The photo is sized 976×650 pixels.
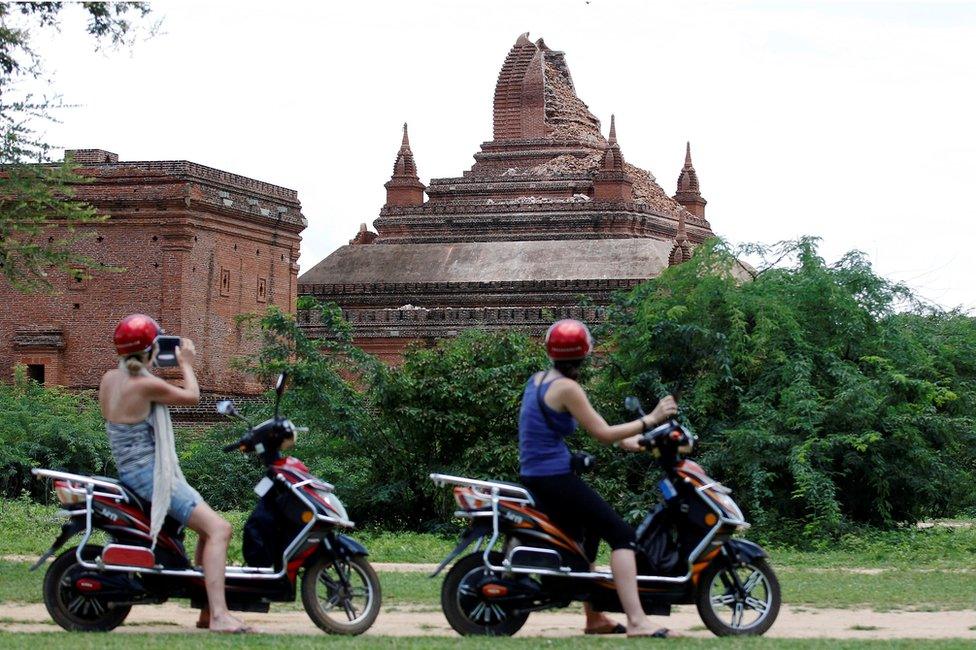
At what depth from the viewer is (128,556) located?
8641 mm

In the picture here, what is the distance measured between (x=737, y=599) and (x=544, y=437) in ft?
4.13

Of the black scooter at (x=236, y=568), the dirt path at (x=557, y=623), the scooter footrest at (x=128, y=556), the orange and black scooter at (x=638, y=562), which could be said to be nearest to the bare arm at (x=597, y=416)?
the orange and black scooter at (x=638, y=562)

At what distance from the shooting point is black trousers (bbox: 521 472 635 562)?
28.3 feet

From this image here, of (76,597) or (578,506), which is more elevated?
(578,506)

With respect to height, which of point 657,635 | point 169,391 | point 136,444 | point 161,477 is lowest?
point 657,635

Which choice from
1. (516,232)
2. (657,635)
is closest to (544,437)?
(657,635)

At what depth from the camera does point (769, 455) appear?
1755 cm

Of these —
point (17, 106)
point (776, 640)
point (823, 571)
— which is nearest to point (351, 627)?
point (776, 640)

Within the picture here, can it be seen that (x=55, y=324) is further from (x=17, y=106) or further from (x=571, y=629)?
(x=571, y=629)

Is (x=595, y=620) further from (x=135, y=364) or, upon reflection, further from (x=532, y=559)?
(x=135, y=364)

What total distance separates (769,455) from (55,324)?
18.4 meters

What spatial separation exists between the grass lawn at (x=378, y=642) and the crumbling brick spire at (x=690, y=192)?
42.1 meters

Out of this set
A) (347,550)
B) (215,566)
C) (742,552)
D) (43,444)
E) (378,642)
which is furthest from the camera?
(43,444)

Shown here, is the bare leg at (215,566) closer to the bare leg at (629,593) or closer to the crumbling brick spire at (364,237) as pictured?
the bare leg at (629,593)
